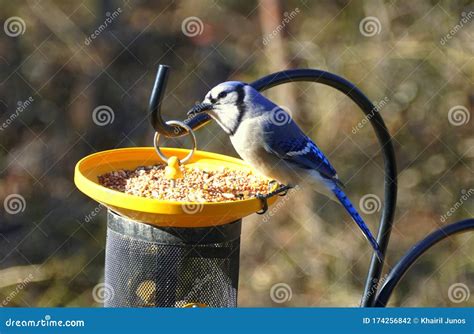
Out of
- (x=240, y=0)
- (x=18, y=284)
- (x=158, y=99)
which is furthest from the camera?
(x=240, y=0)

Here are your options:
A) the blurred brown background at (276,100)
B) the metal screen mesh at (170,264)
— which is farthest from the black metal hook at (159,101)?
the blurred brown background at (276,100)

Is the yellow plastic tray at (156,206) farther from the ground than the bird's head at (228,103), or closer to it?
closer to it

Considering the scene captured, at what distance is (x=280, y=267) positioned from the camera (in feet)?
21.1

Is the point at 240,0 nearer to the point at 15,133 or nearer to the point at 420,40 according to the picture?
the point at 420,40

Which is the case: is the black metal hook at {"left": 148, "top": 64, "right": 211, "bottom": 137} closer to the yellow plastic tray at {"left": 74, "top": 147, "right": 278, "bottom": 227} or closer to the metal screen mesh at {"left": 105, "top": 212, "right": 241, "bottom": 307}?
the yellow plastic tray at {"left": 74, "top": 147, "right": 278, "bottom": 227}

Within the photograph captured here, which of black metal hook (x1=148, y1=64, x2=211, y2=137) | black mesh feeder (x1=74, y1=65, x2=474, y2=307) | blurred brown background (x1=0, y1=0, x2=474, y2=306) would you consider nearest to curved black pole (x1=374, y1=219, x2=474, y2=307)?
black mesh feeder (x1=74, y1=65, x2=474, y2=307)

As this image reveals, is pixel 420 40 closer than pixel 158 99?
No

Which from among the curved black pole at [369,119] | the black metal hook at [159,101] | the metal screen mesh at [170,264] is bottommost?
the metal screen mesh at [170,264]

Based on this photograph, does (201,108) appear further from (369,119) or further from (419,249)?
(419,249)

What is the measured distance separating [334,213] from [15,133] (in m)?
2.71

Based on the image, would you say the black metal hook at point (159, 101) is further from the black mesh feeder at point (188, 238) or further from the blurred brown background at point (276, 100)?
the blurred brown background at point (276, 100)

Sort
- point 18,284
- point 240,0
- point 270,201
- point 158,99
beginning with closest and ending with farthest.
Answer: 1. point 158,99
2. point 270,201
3. point 18,284
4. point 240,0

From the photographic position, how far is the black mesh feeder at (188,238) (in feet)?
9.53

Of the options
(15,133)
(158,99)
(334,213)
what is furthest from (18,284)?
(158,99)
